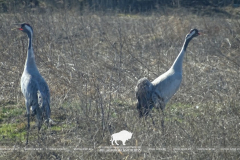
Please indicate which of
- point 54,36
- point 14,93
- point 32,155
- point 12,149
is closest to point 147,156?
point 32,155

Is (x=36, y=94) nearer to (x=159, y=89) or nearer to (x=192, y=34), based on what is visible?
(x=159, y=89)

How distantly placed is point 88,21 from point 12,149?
7479 millimetres

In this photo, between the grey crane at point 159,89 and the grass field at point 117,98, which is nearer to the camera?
the grass field at point 117,98

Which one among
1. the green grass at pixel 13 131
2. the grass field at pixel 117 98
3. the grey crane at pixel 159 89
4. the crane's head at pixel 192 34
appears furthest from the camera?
the crane's head at pixel 192 34

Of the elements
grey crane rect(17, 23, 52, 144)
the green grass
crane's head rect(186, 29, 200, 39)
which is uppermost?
crane's head rect(186, 29, 200, 39)

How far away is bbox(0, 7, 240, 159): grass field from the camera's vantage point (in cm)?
375

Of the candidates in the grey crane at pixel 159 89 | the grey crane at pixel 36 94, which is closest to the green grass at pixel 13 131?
the grey crane at pixel 36 94

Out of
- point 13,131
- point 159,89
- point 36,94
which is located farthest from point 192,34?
point 13,131

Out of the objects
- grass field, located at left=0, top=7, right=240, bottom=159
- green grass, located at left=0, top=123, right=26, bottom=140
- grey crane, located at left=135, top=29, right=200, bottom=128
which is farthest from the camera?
grey crane, located at left=135, top=29, right=200, bottom=128

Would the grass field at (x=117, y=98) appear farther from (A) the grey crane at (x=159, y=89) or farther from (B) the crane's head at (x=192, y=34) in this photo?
(B) the crane's head at (x=192, y=34)

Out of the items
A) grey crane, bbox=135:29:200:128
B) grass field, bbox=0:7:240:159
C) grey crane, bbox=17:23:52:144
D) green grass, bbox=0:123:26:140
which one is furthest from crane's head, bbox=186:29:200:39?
green grass, bbox=0:123:26:140

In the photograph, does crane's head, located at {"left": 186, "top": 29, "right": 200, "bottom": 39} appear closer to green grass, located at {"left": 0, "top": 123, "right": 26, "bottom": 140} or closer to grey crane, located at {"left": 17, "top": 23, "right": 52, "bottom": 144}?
grey crane, located at {"left": 17, "top": 23, "right": 52, "bottom": 144}

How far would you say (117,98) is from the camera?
5961 mm

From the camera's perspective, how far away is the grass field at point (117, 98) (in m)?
3.75
